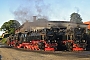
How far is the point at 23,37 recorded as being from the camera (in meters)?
34.2

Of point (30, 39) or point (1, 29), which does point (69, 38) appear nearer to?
point (30, 39)

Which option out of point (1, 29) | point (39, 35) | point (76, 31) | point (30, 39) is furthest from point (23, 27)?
point (1, 29)

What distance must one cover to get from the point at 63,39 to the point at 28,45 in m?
7.58

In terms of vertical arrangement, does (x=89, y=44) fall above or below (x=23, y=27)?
below

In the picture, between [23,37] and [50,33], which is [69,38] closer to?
[50,33]

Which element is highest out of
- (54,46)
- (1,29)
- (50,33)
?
(1,29)

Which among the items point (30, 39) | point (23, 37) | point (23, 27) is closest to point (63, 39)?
point (30, 39)

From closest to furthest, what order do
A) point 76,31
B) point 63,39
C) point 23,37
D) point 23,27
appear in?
point 76,31
point 63,39
point 23,37
point 23,27

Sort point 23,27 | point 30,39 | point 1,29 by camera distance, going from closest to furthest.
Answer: point 30,39, point 23,27, point 1,29

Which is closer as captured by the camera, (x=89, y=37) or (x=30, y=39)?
(x=89, y=37)

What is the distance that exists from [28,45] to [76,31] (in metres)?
10.1

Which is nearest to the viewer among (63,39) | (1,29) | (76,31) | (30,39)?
(76,31)

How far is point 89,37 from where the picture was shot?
2720 cm

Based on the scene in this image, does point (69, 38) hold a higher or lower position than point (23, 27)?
lower
